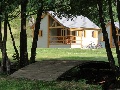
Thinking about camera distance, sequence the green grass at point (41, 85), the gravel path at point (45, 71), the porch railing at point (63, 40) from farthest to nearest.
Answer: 1. the porch railing at point (63, 40)
2. the gravel path at point (45, 71)
3. the green grass at point (41, 85)

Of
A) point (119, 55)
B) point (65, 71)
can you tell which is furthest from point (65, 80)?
point (119, 55)

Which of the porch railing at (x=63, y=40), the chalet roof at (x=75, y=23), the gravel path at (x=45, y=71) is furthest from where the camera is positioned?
the porch railing at (x=63, y=40)

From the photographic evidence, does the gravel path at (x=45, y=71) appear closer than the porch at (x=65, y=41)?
Yes

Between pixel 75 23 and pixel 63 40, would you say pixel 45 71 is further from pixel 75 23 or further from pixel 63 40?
pixel 75 23

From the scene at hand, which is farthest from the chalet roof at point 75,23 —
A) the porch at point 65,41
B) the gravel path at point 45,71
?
the gravel path at point 45,71

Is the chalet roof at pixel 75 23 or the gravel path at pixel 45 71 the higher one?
the chalet roof at pixel 75 23

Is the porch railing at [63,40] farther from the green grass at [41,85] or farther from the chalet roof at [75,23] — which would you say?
the green grass at [41,85]

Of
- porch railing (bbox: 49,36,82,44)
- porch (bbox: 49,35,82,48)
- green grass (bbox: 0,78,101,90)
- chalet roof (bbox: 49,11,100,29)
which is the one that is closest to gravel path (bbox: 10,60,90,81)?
green grass (bbox: 0,78,101,90)

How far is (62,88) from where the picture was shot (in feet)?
39.9

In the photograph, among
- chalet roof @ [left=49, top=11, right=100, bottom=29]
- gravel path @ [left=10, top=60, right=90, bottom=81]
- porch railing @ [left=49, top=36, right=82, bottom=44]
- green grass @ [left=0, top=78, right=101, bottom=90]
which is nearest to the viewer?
green grass @ [left=0, top=78, right=101, bottom=90]

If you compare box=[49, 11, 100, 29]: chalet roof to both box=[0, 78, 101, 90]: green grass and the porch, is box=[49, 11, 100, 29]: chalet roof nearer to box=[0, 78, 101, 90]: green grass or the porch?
the porch

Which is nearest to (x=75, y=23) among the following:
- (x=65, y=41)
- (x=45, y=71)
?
(x=65, y=41)

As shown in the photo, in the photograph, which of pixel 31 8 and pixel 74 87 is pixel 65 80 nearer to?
pixel 74 87

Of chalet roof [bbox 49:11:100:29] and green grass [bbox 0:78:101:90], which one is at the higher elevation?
chalet roof [bbox 49:11:100:29]
